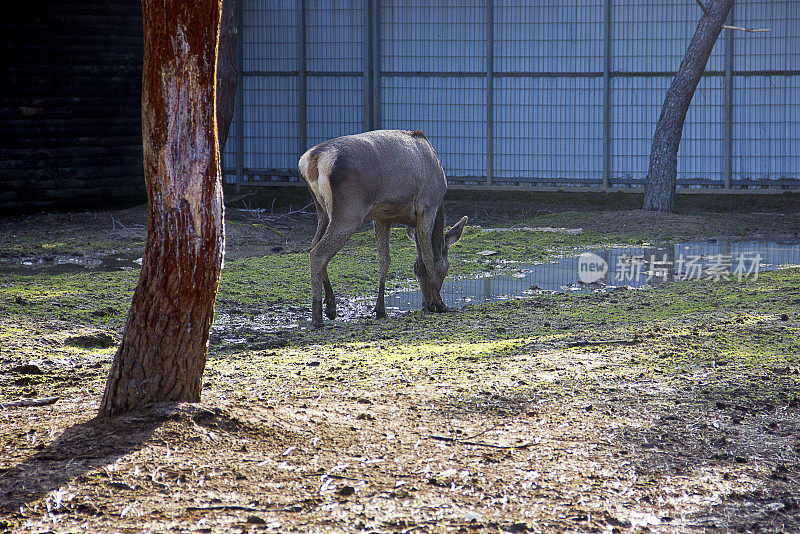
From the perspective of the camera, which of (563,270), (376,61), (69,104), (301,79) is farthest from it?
(301,79)

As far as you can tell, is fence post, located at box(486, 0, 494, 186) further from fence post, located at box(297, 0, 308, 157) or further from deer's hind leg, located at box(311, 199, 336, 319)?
deer's hind leg, located at box(311, 199, 336, 319)

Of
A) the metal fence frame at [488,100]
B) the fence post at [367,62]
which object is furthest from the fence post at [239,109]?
the fence post at [367,62]

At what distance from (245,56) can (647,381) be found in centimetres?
1357

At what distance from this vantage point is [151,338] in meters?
4.52

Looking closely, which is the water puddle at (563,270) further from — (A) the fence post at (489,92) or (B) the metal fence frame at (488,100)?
(A) the fence post at (489,92)

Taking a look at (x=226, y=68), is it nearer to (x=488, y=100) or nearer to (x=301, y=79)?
(x=301, y=79)

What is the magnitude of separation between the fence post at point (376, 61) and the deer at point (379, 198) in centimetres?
814

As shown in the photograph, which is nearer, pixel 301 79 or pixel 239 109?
pixel 301 79

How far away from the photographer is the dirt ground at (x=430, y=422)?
3652 mm

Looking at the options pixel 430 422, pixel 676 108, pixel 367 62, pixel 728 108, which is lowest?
pixel 430 422

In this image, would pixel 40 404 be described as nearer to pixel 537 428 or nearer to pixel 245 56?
pixel 537 428

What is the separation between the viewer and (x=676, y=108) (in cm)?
1444

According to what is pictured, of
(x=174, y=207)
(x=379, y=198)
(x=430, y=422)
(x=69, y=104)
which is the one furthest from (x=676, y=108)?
(x=174, y=207)

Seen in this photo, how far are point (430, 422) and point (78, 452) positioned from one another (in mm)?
1663
